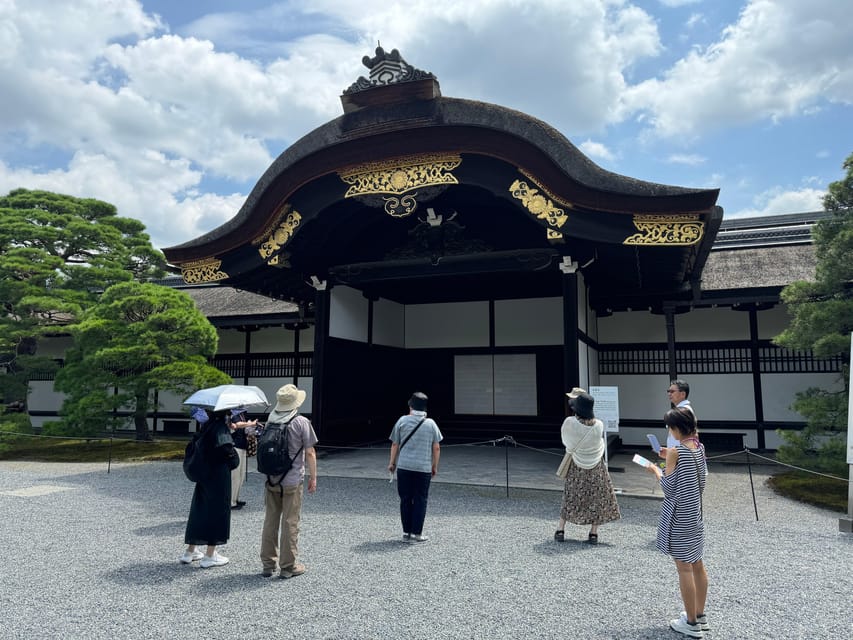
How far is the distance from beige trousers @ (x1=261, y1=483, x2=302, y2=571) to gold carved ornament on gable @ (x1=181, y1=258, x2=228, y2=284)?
6.10 metres

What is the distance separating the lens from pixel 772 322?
36.8 ft

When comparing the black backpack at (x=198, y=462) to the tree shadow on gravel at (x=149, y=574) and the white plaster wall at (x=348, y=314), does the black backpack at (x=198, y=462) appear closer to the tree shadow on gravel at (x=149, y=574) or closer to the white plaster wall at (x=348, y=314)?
the tree shadow on gravel at (x=149, y=574)

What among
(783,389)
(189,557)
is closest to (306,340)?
(189,557)

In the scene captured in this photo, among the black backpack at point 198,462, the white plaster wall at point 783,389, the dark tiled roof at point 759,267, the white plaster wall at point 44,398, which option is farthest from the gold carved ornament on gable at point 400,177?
the white plaster wall at point 44,398


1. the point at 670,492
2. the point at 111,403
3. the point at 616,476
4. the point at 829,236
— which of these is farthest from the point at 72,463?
the point at 829,236

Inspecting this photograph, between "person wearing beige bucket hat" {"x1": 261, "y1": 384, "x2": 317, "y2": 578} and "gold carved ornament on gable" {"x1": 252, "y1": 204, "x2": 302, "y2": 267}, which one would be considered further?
"gold carved ornament on gable" {"x1": 252, "y1": 204, "x2": 302, "y2": 267}

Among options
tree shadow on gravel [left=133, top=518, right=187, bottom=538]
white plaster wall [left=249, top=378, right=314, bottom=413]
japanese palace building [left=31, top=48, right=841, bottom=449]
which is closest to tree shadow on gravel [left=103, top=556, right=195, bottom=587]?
tree shadow on gravel [left=133, top=518, right=187, bottom=538]

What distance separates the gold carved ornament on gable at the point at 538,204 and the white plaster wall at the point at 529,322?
5.25 metres

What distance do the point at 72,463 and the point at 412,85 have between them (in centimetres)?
956

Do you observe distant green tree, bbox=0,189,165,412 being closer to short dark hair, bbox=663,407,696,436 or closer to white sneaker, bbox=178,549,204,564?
white sneaker, bbox=178,549,204,564

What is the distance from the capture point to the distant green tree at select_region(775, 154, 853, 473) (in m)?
7.05

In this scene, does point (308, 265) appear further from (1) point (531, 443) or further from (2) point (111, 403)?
(1) point (531, 443)

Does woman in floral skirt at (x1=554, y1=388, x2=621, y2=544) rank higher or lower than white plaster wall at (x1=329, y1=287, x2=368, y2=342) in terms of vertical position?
lower

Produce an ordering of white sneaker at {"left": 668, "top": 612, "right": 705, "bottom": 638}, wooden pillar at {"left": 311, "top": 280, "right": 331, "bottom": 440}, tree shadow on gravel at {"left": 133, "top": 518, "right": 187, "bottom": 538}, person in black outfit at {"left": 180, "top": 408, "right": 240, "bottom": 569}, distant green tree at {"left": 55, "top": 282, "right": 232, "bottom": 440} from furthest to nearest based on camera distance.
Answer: distant green tree at {"left": 55, "top": 282, "right": 232, "bottom": 440} → wooden pillar at {"left": 311, "top": 280, "right": 331, "bottom": 440} → tree shadow on gravel at {"left": 133, "top": 518, "right": 187, "bottom": 538} → person in black outfit at {"left": 180, "top": 408, "right": 240, "bottom": 569} → white sneaker at {"left": 668, "top": 612, "right": 705, "bottom": 638}
